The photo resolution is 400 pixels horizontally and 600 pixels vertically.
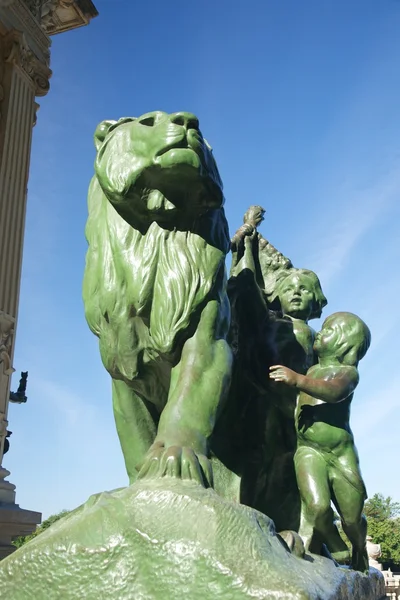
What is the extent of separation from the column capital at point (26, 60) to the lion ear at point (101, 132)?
29.5ft

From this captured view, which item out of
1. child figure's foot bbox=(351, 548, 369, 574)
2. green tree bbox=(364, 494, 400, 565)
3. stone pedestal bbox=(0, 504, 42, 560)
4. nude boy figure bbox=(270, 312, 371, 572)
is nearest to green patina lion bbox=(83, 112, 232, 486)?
nude boy figure bbox=(270, 312, 371, 572)

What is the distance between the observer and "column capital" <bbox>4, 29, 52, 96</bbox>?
10.7 m

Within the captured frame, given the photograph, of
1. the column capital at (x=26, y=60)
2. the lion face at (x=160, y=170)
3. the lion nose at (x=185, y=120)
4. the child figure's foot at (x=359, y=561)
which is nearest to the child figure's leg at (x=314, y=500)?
the child figure's foot at (x=359, y=561)

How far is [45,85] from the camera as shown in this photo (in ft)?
37.8

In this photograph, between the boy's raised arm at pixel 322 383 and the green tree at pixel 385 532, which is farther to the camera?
the green tree at pixel 385 532

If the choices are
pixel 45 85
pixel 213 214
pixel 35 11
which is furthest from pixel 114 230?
pixel 35 11

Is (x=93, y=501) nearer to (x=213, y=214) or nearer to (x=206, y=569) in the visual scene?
(x=206, y=569)

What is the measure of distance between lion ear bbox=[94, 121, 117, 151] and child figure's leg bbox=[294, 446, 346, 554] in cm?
140

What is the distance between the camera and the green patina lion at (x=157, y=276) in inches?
85.0

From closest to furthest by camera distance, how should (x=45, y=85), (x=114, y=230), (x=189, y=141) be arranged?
1. (x=189, y=141)
2. (x=114, y=230)
3. (x=45, y=85)

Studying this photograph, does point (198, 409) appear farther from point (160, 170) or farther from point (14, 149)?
point (14, 149)

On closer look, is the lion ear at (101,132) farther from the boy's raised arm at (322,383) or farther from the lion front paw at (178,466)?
the lion front paw at (178,466)

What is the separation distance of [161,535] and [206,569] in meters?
0.13

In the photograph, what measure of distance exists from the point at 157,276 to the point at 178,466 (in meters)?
0.70
